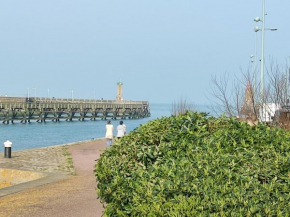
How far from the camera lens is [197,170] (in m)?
5.01

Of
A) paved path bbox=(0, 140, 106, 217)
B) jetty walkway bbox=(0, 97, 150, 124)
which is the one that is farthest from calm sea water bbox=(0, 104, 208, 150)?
paved path bbox=(0, 140, 106, 217)

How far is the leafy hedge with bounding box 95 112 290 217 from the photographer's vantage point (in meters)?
4.61

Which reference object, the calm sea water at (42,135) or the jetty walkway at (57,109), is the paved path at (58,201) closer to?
the calm sea water at (42,135)

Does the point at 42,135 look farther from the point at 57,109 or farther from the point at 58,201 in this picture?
the point at 58,201

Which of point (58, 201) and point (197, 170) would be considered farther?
point (58, 201)

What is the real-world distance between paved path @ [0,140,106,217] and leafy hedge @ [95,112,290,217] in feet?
6.44

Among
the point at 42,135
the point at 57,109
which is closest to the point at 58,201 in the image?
the point at 42,135

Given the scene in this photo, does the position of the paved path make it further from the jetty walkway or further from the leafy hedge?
the jetty walkway

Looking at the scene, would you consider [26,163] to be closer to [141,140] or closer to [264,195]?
[141,140]

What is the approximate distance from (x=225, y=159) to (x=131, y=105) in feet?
413

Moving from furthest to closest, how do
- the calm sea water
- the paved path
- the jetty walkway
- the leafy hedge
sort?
the jetty walkway → the calm sea water → the paved path → the leafy hedge

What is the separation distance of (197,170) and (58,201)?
233 inches

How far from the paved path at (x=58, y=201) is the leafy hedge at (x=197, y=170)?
1.96 metres

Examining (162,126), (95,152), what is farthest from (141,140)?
(95,152)
